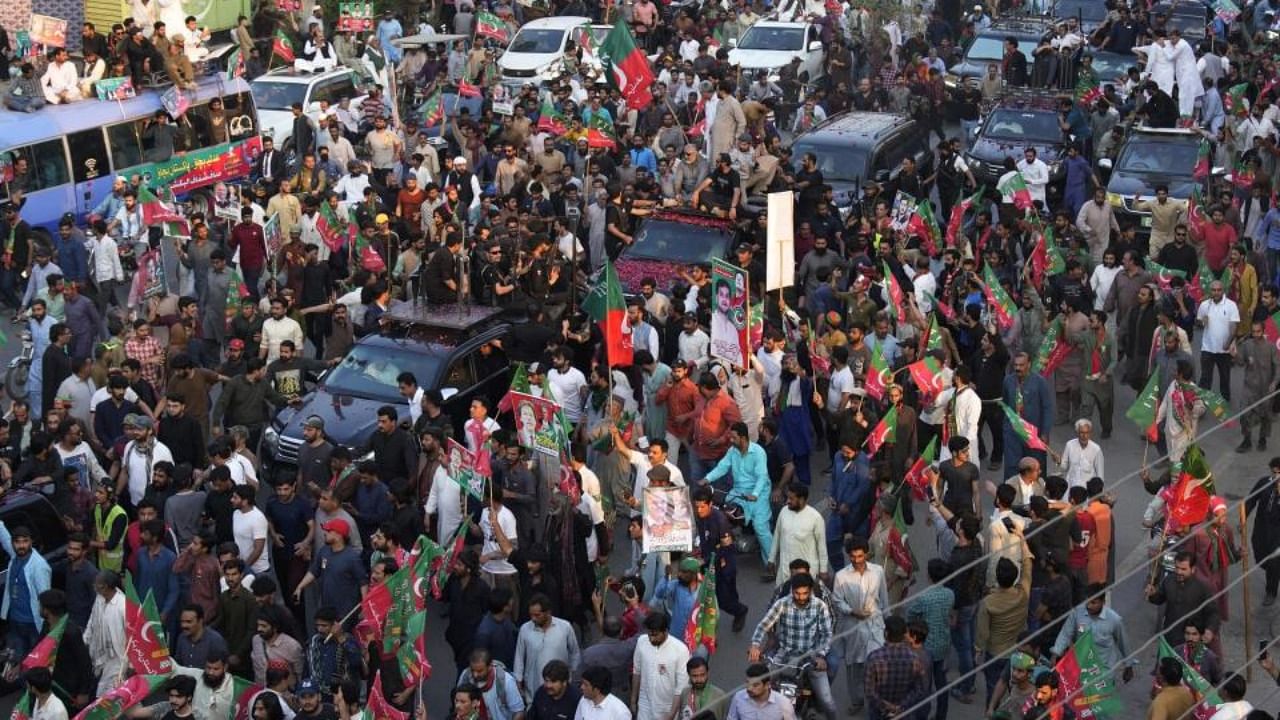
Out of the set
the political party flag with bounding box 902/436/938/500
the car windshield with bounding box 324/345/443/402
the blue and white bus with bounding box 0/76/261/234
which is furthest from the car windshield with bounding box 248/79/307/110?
the political party flag with bounding box 902/436/938/500

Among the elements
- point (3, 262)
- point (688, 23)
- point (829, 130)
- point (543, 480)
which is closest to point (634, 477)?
point (543, 480)

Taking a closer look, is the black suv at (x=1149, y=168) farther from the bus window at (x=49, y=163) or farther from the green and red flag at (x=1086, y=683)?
the green and red flag at (x=1086, y=683)

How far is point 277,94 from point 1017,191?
35.1 ft

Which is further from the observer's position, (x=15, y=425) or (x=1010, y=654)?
(x=15, y=425)

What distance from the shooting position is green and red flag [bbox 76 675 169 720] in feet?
39.1

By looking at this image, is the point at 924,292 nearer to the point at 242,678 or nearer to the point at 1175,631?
the point at 1175,631

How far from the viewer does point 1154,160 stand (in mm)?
25297

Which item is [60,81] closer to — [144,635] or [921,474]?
[144,635]

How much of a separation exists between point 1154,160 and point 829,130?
380 centimetres

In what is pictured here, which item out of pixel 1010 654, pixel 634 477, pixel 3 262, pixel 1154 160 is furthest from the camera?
pixel 1154 160

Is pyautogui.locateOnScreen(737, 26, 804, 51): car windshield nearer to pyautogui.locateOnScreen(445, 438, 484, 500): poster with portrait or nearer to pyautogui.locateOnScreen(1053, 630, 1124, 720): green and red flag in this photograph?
pyautogui.locateOnScreen(445, 438, 484, 500): poster with portrait

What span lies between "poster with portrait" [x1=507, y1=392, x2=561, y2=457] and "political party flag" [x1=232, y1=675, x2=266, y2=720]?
300 centimetres

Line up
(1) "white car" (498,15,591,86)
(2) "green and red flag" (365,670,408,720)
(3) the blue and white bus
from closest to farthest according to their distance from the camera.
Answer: (2) "green and red flag" (365,670,408,720), (3) the blue and white bus, (1) "white car" (498,15,591,86)

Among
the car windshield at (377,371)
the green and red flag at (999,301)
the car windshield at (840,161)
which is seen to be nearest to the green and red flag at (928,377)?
the green and red flag at (999,301)
